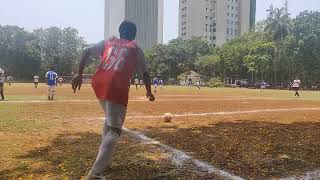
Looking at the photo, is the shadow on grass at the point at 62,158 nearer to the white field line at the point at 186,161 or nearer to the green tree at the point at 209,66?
the white field line at the point at 186,161

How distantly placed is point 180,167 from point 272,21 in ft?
280

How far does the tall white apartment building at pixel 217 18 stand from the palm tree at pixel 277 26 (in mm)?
64271

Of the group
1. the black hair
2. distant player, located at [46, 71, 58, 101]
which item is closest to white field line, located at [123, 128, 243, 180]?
the black hair

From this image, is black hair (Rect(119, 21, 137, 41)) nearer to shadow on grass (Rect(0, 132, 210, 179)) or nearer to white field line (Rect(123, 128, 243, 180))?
shadow on grass (Rect(0, 132, 210, 179))

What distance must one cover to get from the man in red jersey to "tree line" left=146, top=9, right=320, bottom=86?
81291 mm

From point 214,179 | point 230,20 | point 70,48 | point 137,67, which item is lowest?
point 214,179

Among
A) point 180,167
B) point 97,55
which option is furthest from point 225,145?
point 97,55

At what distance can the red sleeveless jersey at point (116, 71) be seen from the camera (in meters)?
5.49

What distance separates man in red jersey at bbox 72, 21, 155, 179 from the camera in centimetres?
548

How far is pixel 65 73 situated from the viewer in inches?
4269

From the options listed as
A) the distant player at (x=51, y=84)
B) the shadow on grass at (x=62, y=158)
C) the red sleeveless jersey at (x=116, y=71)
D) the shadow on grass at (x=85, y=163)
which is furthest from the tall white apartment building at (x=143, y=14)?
the red sleeveless jersey at (x=116, y=71)

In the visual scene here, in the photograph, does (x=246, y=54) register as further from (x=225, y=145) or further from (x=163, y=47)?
(x=225, y=145)

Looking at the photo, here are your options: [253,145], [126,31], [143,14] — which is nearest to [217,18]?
[143,14]

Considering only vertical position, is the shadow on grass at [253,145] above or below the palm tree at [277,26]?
below
